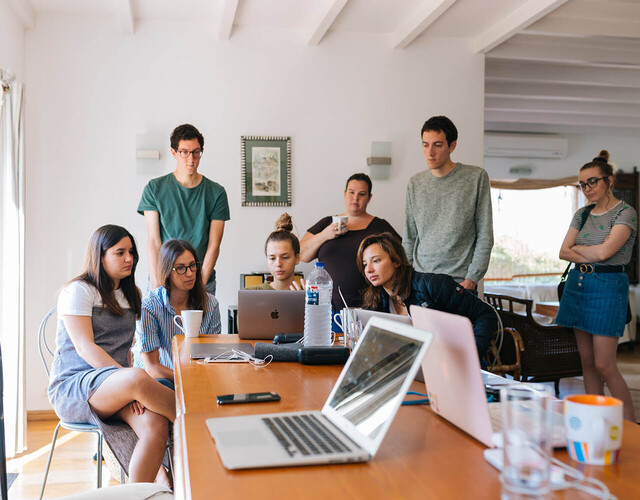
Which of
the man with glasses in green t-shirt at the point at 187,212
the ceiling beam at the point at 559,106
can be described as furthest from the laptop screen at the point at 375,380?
the ceiling beam at the point at 559,106

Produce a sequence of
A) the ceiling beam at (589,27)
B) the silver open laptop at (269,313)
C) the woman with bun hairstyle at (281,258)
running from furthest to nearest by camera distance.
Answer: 1. the ceiling beam at (589,27)
2. the woman with bun hairstyle at (281,258)
3. the silver open laptop at (269,313)

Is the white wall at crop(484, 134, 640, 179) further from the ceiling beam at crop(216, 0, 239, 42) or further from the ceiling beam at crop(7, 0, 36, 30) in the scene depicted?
the ceiling beam at crop(7, 0, 36, 30)

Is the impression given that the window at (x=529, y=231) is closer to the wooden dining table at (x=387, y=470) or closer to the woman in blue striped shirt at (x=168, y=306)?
the woman in blue striped shirt at (x=168, y=306)

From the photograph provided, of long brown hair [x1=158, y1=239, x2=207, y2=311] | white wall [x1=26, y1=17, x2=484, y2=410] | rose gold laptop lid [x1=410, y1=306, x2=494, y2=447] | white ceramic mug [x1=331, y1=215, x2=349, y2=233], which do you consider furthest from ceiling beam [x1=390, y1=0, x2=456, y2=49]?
rose gold laptop lid [x1=410, y1=306, x2=494, y2=447]

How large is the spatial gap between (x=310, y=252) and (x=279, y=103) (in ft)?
4.59

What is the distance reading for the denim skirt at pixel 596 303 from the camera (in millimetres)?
3363

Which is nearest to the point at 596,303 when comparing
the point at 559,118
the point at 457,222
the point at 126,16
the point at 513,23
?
the point at 457,222

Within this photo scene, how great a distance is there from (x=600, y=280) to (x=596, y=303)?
0.14m

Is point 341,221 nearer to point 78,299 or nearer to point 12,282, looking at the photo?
point 78,299

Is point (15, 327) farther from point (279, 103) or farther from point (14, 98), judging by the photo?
point (279, 103)

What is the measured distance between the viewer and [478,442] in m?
1.07

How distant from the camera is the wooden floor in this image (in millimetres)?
2873

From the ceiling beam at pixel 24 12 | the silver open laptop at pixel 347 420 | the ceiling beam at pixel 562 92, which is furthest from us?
the ceiling beam at pixel 562 92

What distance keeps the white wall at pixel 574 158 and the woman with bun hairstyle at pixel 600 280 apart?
5.03 meters
